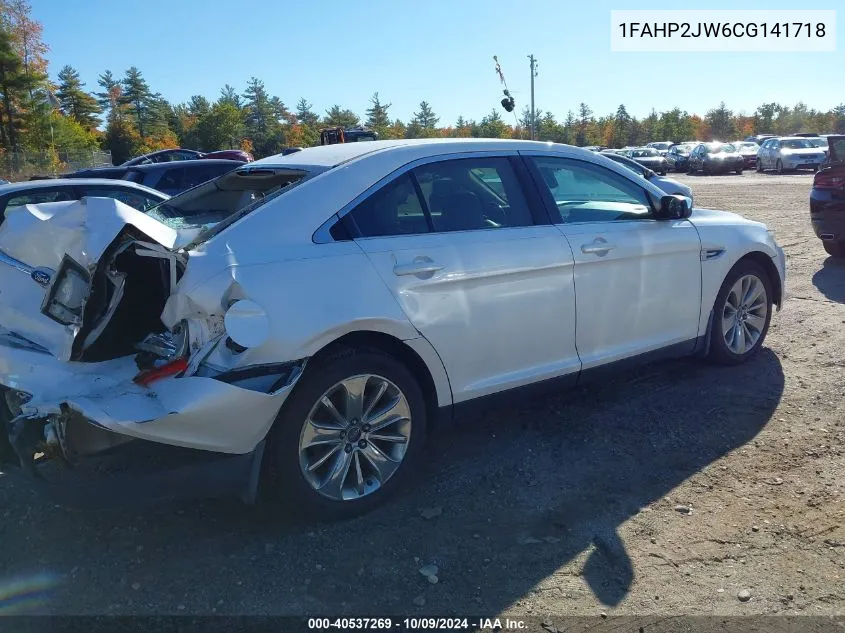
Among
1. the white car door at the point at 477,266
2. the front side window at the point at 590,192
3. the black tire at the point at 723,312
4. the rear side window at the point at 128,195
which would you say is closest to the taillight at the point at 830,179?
the black tire at the point at 723,312

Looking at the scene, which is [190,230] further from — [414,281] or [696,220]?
[696,220]

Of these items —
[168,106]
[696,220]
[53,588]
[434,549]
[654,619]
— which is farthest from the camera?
A: [168,106]

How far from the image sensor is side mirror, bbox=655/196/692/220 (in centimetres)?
448

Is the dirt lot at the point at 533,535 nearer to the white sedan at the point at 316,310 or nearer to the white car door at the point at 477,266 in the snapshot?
the white sedan at the point at 316,310

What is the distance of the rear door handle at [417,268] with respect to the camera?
3346 mm

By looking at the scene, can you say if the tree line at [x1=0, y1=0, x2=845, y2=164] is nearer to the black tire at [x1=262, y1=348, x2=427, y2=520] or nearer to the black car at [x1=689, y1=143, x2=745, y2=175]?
the black car at [x1=689, y1=143, x2=745, y2=175]

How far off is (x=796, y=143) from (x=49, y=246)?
34.3 meters

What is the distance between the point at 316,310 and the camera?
3062 millimetres

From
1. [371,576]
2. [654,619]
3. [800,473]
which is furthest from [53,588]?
[800,473]

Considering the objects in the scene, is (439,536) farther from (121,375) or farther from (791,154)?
(791,154)

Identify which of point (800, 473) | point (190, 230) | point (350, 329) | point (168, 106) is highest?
point (168, 106)

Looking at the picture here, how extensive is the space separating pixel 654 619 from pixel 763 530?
87 cm

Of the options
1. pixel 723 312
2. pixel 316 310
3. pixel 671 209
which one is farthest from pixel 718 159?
pixel 316 310

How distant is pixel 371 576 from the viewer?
9.53 ft
